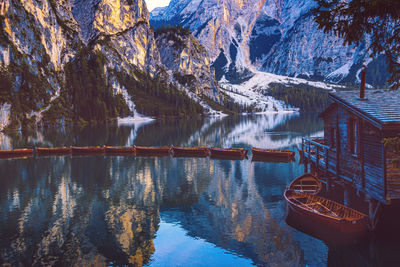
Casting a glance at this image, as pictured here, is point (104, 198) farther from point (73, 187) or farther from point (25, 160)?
point (25, 160)

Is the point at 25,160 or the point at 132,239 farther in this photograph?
the point at 25,160

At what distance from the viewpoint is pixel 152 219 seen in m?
27.3

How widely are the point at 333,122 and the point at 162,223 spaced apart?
1773cm

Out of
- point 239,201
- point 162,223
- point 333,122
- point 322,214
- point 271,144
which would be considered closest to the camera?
point 322,214

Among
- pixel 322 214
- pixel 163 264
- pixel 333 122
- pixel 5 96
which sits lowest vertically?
pixel 163 264

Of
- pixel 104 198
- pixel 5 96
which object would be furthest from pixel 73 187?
pixel 5 96

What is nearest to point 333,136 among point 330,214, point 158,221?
point 330,214

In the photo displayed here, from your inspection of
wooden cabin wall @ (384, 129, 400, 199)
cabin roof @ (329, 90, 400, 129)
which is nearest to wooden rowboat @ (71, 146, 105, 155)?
cabin roof @ (329, 90, 400, 129)

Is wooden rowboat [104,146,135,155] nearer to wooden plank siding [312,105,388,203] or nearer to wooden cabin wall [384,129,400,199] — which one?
wooden plank siding [312,105,388,203]

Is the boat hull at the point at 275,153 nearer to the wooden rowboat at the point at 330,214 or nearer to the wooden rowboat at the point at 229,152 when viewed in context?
the wooden rowboat at the point at 229,152

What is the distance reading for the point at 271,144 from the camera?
77.1m

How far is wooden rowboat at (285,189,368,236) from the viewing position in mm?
21312

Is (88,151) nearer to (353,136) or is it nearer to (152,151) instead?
(152,151)

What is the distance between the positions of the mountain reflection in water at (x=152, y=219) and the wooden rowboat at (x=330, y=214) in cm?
159
